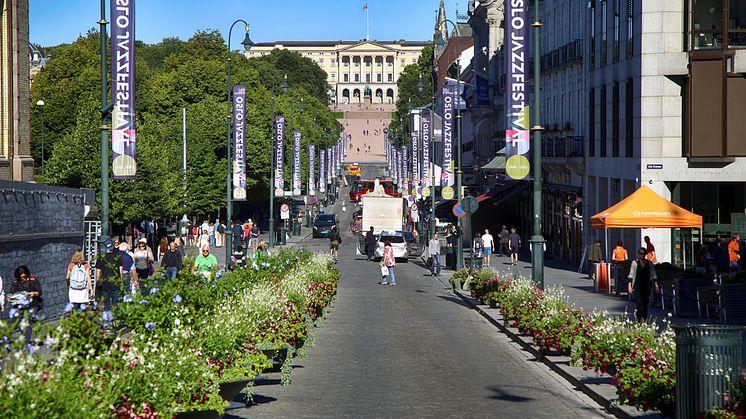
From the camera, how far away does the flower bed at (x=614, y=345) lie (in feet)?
45.5

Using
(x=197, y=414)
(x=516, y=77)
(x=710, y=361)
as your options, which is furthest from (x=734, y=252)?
(x=197, y=414)

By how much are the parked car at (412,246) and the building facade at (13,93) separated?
981 inches

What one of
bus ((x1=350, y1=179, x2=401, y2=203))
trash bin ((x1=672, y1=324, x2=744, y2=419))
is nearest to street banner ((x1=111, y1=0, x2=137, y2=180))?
trash bin ((x1=672, y1=324, x2=744, y2=419))

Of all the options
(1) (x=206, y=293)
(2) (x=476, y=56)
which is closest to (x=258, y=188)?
(2) (x=476, y=56)

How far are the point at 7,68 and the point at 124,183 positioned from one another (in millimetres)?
15033

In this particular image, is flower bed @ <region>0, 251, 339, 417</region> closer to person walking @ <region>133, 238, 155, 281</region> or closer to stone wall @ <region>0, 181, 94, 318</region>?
stone wall @ <region>0, 181, 94, 318</region>

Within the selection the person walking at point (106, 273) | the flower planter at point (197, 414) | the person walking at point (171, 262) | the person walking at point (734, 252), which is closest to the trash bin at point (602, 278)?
the person walking at point (734, 252)

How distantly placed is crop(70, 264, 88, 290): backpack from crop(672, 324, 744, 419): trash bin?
13986mm

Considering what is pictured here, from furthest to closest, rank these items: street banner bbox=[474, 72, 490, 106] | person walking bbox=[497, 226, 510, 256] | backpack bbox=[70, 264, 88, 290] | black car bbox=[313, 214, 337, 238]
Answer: black car bbox=[313, 214, 337, 238] → street banner bbox=[474, 72, 490, 106] → person walking bbox=[497, 226, 510, 256] → backpack bbox=[70, 264, 88, 290]

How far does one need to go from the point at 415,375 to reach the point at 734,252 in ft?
63.4

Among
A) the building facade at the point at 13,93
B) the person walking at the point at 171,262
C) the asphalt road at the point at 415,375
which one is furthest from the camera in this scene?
the building facade at the point at 13,93

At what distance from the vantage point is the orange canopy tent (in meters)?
31.3

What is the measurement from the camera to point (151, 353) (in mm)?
11141

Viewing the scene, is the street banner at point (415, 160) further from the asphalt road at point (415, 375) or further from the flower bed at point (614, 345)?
the flower bed at point (614, 345)
